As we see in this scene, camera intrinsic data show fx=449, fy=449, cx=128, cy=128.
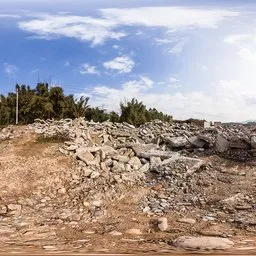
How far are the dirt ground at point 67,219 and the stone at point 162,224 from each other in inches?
5.3

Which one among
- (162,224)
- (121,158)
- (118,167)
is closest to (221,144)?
→ (121,158)

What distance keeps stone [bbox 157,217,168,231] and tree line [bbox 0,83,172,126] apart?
56.8 ft

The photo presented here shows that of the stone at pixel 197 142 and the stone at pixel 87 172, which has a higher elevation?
the stone at pixel 197 142

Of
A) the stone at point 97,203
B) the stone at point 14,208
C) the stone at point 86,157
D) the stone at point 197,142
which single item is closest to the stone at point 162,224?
the stone at point 97,203

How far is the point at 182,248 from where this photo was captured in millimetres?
6691

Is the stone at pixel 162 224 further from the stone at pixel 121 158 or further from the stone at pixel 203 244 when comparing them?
the stone at pixel 121 158

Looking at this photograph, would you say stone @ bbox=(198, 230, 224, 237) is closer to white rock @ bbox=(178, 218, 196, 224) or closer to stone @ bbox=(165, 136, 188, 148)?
white rock @ bbox=(178, 218, 196, 224)

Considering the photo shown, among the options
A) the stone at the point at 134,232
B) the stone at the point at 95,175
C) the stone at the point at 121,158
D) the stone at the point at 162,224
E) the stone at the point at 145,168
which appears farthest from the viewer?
the stone at the point at 121,158

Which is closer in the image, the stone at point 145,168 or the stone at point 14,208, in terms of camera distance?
the stone at point 14,208

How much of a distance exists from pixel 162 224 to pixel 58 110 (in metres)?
19.8

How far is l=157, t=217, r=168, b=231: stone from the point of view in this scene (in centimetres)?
825

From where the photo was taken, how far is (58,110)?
2731 cm

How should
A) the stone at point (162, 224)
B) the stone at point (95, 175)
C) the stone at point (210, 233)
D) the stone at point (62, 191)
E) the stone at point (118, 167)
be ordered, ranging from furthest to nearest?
the stone at point (118, 167) → the stone at point (95, 175) → the stone at point (62, 191) → the stone at point (162, 224) → the stone at point (210, 233)

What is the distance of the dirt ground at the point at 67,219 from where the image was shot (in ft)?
23.8
